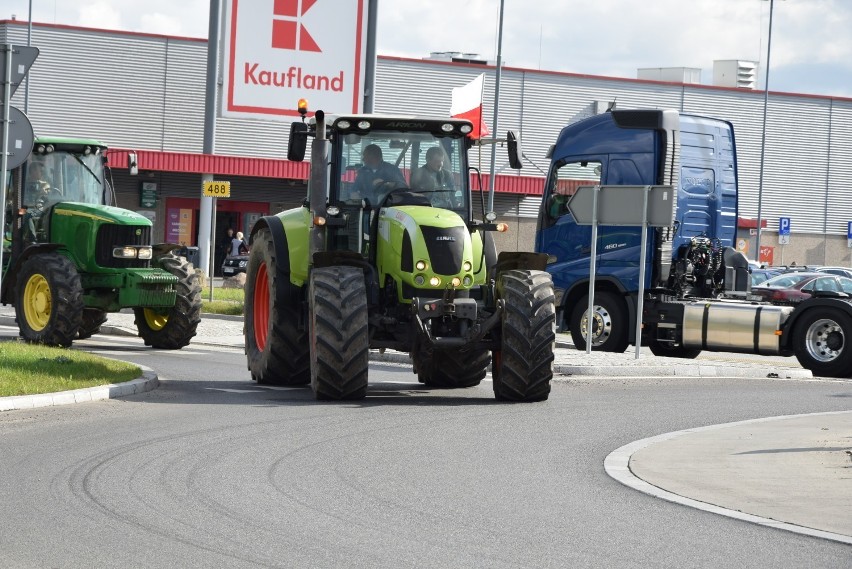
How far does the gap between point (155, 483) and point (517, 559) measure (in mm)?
2890

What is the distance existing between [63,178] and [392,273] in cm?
775

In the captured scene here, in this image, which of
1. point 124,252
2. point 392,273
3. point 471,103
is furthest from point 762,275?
point 392,273

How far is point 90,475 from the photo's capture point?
31.5 ft

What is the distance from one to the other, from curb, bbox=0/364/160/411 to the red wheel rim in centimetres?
150

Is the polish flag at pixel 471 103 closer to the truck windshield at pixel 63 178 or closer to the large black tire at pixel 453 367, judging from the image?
the truck windshield at pixel 63 178

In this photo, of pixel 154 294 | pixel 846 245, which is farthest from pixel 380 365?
pixel 846 245

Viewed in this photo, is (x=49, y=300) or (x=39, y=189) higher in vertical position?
(x=39, y=189)

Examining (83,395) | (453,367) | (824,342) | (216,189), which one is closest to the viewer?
(83,395)

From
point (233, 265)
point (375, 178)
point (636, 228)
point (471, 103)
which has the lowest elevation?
point (233, 265)

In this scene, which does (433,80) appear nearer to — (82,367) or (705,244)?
(705,244)

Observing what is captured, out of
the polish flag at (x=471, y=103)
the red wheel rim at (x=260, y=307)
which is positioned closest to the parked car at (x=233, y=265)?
the polish flag at (x=471, y=103)

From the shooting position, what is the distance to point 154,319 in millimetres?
21750

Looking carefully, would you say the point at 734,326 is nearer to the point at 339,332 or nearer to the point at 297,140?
the point at 297,140

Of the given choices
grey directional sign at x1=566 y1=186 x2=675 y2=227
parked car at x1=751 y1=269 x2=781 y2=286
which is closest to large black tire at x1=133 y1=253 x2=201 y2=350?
grey directional sign at x1=566 y1=186 x2=675 y2=227
